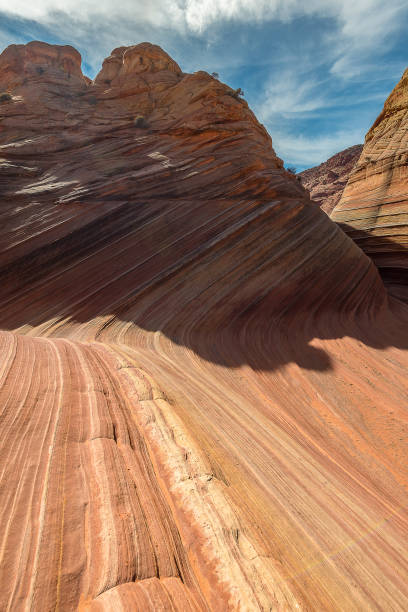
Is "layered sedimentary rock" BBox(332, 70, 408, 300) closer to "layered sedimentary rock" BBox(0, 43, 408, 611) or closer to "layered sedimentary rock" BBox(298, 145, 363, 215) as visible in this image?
"layered sedimentary rock" BBox(0, 43, 408, 611)

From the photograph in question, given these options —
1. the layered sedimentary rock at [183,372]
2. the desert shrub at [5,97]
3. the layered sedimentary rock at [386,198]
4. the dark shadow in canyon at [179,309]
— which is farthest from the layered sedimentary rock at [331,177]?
the desert shrub at [5,97]

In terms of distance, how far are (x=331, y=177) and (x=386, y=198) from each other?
33411mm

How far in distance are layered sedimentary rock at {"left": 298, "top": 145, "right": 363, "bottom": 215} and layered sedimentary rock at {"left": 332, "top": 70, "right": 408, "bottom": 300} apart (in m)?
16.8

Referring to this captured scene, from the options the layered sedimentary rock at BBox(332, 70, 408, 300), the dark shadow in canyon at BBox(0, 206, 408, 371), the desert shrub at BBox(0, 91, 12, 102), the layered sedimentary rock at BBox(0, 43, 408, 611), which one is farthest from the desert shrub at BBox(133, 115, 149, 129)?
the layered sedimentary rock at BBox(332, 70, 408, 300)

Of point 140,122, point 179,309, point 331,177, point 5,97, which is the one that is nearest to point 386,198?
point 140,122

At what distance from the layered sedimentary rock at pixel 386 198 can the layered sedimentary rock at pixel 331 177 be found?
55.0ft

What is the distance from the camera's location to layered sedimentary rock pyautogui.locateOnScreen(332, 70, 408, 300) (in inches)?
515

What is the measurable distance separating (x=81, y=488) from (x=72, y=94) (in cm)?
1920

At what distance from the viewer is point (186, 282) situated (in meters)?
7.81

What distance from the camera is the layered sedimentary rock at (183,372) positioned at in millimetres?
1771

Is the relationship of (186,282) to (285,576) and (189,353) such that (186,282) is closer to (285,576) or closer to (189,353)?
(189,353)

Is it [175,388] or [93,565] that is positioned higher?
[93,565]

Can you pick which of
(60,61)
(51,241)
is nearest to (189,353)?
(51,241)

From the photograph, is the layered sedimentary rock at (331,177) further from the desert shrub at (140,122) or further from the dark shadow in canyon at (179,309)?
the dark shadow in canyon at (179,309)
